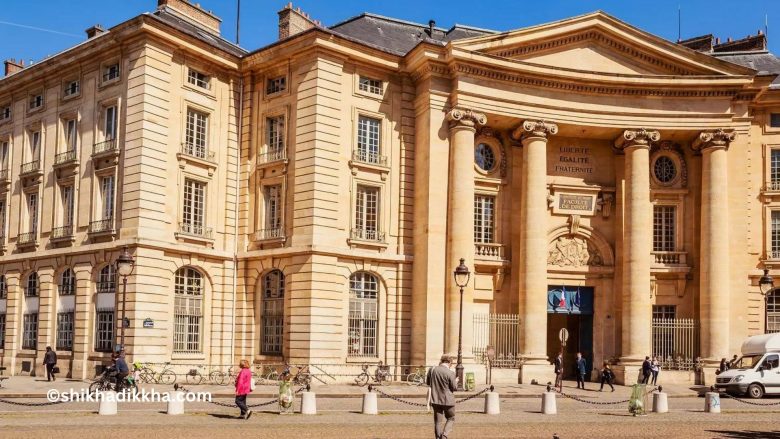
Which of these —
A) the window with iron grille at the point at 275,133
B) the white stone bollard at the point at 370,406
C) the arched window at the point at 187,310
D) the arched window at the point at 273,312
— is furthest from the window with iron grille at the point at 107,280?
the white stone bollard at the point at 370,406

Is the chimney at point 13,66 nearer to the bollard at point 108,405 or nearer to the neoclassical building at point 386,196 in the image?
the neoclassical building at point 386,196

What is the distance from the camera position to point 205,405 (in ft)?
88.0

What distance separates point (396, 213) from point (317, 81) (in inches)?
253

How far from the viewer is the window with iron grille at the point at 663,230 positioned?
141ft

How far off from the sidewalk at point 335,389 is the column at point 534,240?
7.67 feet

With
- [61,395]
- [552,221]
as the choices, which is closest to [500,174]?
[552,221]

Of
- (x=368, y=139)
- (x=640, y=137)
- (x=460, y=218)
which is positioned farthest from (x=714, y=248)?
(x=368, y=139)

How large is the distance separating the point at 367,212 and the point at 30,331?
626 inches

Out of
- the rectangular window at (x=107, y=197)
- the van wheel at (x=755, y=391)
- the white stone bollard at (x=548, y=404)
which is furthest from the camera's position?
the rectangular window at (x=107, y=197)

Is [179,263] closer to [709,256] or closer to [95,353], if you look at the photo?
[95,353]

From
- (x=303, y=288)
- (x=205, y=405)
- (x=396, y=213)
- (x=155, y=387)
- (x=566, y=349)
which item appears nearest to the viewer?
(x=205, y=405)

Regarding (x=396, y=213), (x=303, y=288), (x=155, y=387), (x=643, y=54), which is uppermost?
(x=643, y=54)

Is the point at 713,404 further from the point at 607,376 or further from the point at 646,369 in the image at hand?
the point at 646,369

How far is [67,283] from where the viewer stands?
39.7 meters
